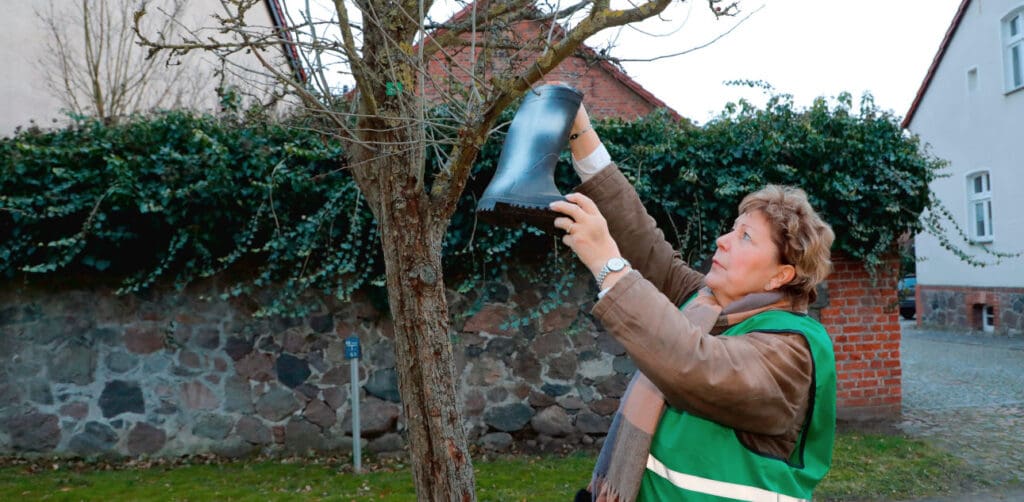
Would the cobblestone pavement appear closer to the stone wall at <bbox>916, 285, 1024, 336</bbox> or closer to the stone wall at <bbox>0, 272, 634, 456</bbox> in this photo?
the stone wall at <bbox>916, 285, 1024, 336</bbox>

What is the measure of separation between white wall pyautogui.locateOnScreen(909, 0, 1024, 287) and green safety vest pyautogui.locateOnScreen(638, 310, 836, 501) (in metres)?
13.8

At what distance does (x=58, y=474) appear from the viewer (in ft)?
18.7

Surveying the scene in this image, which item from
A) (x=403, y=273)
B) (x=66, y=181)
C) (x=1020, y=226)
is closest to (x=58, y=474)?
(x=66, y=181)

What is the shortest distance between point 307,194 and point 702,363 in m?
5.05

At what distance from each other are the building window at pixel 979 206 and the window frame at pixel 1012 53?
5.99ft

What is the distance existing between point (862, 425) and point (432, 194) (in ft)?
17.7

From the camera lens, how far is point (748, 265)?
64.6 inches

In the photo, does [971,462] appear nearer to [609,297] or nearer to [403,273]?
[403,273]

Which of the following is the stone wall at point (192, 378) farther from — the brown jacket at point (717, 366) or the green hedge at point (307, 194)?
the brown jacket at point (717, 366)

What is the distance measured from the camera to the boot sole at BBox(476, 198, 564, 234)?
141 centimetres

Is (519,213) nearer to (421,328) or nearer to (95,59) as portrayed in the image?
(421,328)

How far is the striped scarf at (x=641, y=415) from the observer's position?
4.96 ft

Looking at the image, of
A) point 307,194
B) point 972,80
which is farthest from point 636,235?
point 972,80

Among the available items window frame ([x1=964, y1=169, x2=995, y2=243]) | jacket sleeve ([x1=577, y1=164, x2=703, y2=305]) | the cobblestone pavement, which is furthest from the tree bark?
window frame ([x1=964, y1=169, x2=995, y2=243])
